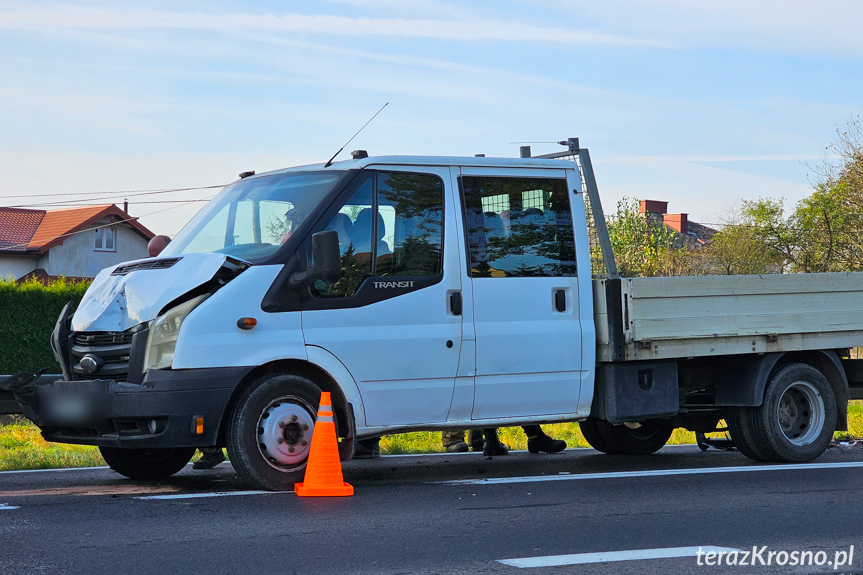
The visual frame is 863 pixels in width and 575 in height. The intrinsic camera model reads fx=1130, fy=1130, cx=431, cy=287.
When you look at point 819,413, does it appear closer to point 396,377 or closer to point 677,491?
point 677,491

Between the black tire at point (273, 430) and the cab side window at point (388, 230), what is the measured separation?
0.67m

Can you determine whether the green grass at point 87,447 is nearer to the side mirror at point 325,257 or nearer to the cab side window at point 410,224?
the cab side window at point 410,224

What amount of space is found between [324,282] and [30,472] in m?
3.49

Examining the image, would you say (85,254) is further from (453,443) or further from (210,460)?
(210,460)

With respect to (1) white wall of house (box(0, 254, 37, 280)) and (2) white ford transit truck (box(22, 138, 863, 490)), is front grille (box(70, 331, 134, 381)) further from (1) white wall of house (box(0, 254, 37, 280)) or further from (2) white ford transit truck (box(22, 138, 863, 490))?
(1) white wall of house (box(0, 254, 37, 280))

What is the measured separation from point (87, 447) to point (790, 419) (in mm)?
7279

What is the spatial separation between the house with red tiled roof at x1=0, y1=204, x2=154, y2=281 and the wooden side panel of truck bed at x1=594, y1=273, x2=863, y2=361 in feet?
143

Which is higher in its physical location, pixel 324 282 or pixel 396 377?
pixel 324 282

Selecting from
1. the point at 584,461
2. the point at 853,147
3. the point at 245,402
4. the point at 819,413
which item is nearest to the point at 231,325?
the point at 245,402

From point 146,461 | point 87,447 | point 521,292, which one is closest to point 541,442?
point 521,292

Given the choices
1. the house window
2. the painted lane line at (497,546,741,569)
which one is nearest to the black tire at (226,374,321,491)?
the painted lane line at (497,546,741,569)

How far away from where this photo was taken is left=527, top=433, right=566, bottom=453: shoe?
1045 cm

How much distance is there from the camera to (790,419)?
968 centimetres

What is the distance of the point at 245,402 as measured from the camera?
722 centimetres
